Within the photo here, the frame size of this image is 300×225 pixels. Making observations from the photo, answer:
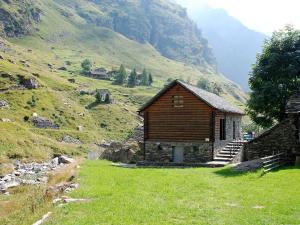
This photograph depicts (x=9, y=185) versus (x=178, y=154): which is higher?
(x=178, y=154)

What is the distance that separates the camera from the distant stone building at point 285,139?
35.8 metres

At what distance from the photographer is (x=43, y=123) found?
324ft

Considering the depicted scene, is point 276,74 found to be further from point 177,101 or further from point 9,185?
point 9,185

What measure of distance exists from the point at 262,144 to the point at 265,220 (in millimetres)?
23111

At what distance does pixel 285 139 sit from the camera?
3700cm

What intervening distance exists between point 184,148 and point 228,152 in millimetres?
4635

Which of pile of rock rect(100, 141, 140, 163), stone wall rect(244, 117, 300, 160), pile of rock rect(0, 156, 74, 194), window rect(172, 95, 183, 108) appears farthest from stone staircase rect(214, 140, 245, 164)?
pile of rock rect(0, 156, 74, 194)

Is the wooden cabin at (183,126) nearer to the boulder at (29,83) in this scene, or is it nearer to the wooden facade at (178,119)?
the wooden facade at (178,119)

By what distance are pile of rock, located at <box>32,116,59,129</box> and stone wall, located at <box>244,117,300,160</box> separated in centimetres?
6627

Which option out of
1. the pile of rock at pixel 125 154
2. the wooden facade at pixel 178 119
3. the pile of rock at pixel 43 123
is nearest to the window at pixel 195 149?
the wooden facade at pixel 178 119

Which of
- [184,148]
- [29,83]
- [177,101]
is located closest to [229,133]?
[184,148]

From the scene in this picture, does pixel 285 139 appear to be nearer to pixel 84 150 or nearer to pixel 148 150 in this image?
pixel 148 150

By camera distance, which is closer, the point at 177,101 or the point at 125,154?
the point at 177,101

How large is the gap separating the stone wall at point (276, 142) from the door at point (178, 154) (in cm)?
730
